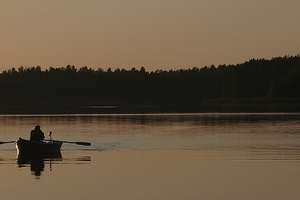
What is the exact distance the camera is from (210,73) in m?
190

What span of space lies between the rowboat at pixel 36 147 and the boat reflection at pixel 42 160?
0.14 meters

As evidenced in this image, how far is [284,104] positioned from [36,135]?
11867 cm

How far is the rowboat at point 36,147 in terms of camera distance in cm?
4331

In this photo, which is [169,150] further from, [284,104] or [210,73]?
[210,73]

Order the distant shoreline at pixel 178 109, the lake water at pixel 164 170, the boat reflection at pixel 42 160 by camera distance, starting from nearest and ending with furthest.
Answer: the lake water at pixel 164 170 < the boat reflection at pixel 42 160 < the distant shoreline at pixel 178 109

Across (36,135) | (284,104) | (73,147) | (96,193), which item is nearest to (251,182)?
(96,193)

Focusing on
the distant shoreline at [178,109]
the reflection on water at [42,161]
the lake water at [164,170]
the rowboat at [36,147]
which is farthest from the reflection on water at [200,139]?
the distant shoreline at [178,109]

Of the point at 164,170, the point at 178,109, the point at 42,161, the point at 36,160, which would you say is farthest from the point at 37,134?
the point at 178,109

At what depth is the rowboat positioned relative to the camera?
43312mm

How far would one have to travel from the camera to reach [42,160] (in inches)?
1683

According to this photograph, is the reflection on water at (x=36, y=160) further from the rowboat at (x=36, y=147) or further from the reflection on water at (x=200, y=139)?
the reflection on water at (x=200, y=139)

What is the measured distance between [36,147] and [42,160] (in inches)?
38.5

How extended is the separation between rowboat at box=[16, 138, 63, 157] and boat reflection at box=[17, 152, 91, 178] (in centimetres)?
14

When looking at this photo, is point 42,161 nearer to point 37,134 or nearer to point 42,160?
point 42,160
